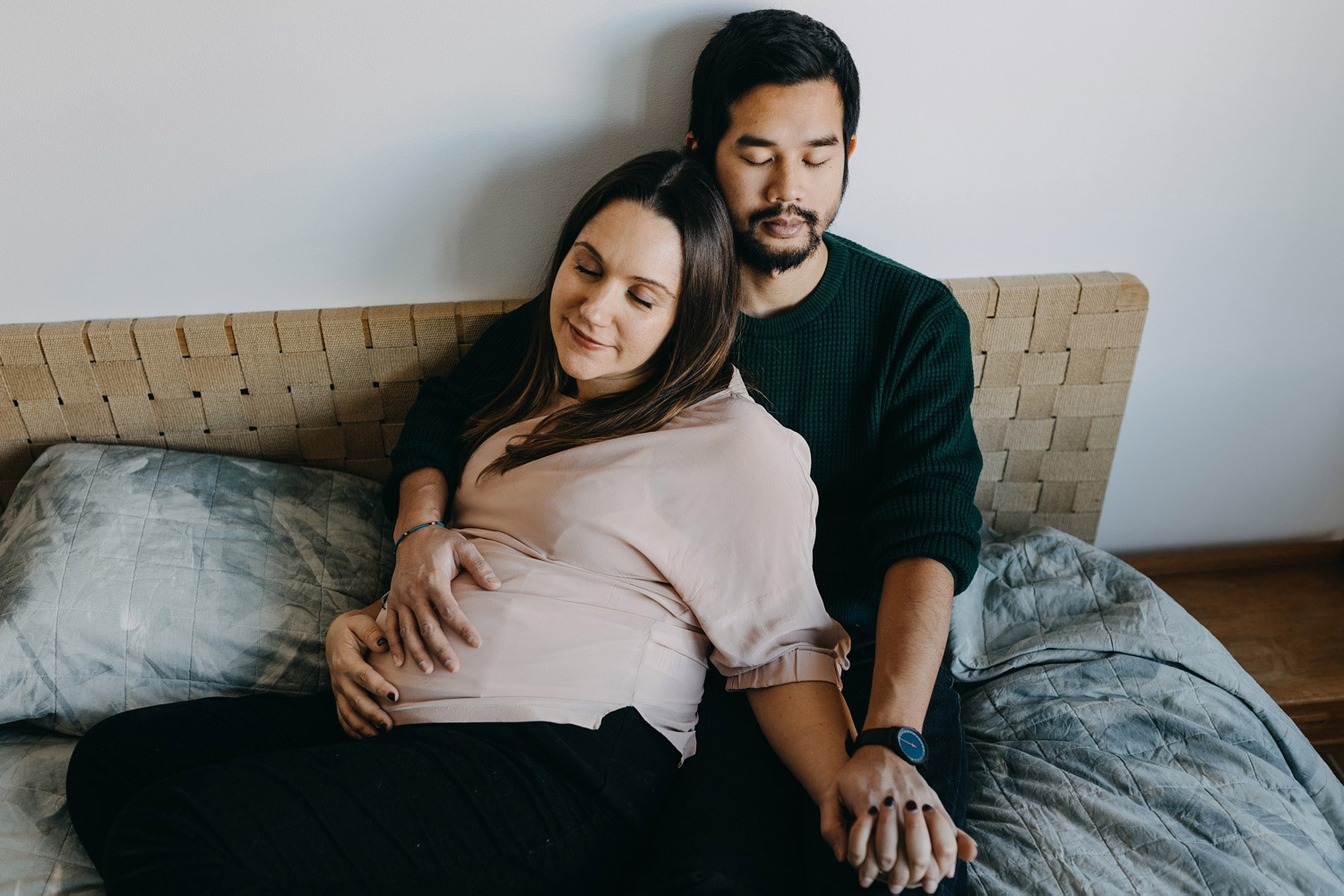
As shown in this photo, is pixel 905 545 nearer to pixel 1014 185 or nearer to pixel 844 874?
pixel 844 874

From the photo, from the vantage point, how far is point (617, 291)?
1011mm

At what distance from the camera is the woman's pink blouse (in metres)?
0.96

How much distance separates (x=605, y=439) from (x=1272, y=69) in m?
1.09

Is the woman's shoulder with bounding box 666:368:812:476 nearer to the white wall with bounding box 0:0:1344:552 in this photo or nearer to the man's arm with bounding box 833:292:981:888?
the man's arm with bounding box 833:292:981:888

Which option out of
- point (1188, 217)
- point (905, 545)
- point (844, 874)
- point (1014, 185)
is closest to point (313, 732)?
point (844, 874)

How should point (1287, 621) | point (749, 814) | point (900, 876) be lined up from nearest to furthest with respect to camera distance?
point (900, 876), point (749, 814), point (1287, 621)

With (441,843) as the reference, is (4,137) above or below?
above

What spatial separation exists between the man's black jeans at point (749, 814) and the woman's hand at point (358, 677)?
13.6 inches

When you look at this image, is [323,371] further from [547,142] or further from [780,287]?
[780,287]

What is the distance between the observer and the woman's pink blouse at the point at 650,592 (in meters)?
0.96

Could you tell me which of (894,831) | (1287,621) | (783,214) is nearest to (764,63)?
(783,214)

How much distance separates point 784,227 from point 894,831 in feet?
2.31

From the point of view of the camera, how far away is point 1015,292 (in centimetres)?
129

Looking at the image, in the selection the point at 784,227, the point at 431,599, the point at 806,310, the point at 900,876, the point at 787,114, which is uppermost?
the point at 787,114
